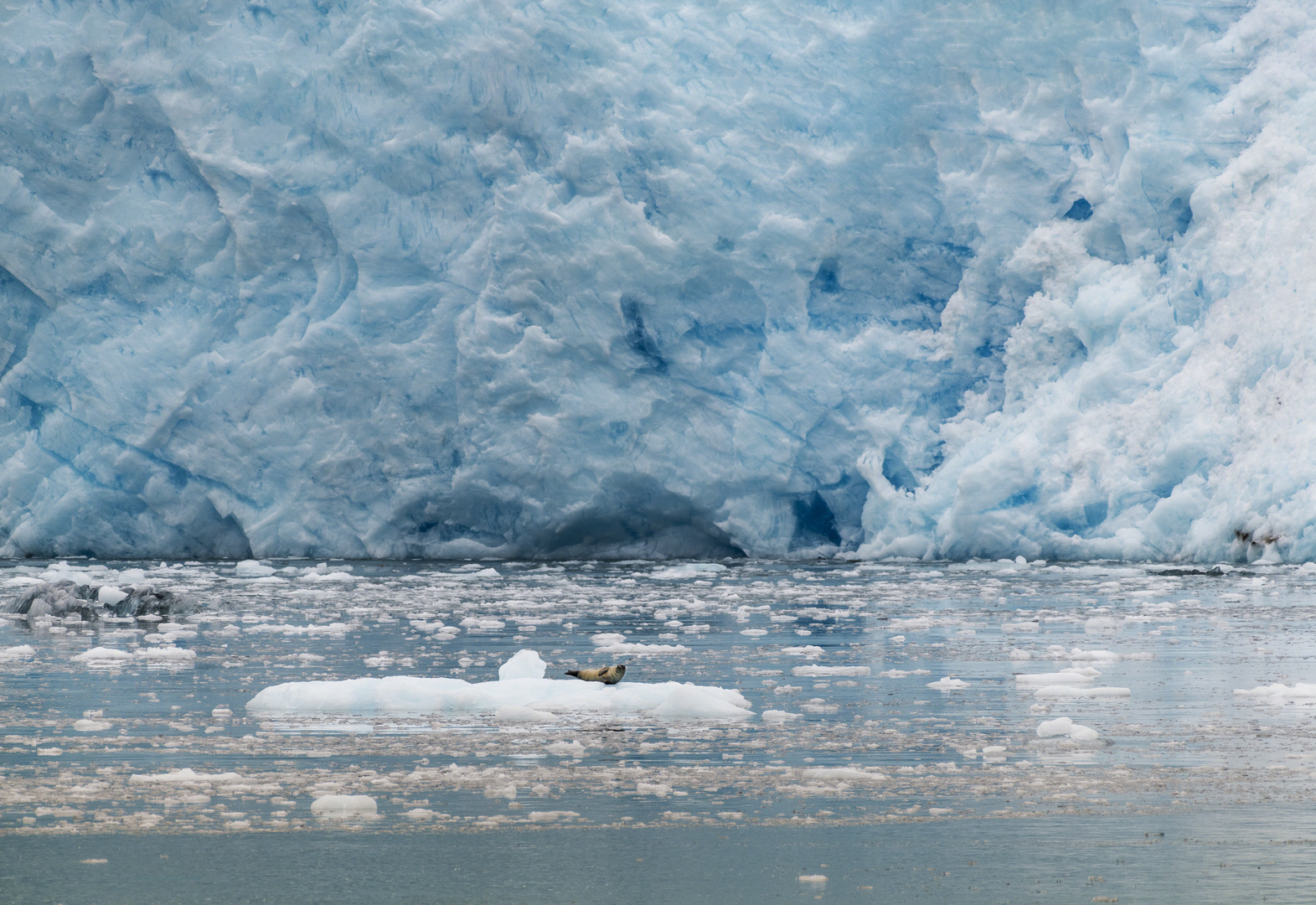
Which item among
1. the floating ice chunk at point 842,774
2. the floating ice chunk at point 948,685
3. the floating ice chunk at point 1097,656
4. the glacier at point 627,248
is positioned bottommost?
the floating ice chunk at point 1097,656

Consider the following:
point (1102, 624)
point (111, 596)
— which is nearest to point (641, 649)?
point (1102, 624)

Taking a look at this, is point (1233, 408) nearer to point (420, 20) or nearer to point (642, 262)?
point (642, 262)

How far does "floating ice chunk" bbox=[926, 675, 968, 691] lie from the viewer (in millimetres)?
5465

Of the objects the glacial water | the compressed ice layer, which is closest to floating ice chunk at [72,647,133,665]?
the glacial water

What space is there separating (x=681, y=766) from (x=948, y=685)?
188 centimetres

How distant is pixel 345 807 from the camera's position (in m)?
3.33

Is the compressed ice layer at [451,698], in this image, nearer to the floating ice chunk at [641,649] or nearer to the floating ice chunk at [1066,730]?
the floating ice chunk at [1066,730]

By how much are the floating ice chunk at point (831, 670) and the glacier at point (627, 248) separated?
8.81 metres

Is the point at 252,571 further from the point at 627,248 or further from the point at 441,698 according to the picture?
the point at 441,698

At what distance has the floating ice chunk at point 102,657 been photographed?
22.0ft

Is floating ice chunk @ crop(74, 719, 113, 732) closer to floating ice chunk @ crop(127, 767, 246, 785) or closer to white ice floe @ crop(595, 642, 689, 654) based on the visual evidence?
floating ice chunk @ crop(127, 767, 246, 785)

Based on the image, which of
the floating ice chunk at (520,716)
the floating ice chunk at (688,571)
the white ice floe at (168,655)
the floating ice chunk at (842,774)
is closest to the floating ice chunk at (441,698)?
the floating ice chunk at (520,716)

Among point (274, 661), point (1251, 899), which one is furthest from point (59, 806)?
point (274, 661)

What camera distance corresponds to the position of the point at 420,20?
15.9m
